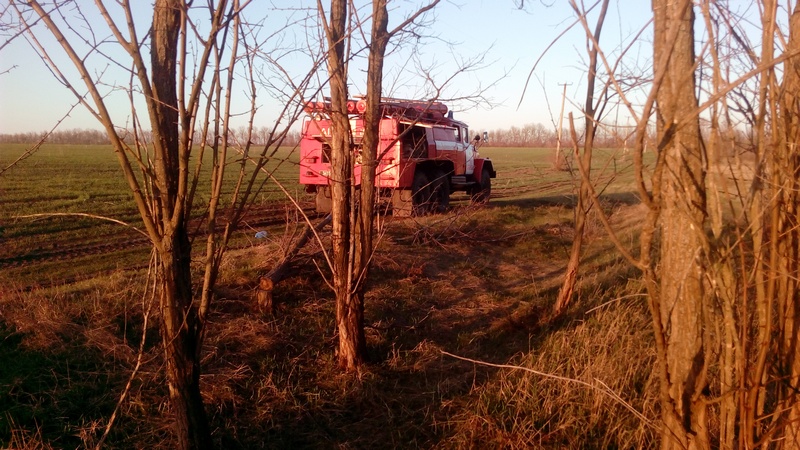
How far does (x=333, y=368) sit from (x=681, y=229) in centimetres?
388

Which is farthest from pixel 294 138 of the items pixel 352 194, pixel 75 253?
pixel 75 253

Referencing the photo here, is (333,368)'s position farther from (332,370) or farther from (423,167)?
(423,167)

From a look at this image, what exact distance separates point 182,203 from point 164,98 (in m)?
0.55

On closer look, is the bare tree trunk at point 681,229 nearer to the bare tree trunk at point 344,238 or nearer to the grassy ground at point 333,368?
the grassy ground at point 333,368

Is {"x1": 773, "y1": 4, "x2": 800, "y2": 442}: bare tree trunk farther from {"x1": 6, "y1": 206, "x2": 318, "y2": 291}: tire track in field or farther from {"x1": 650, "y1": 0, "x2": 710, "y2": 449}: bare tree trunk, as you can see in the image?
{"x1": 6, "y1": 206, "x2": 318, "y2": 291}: tire track in field

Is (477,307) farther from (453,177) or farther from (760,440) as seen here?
(453,177)

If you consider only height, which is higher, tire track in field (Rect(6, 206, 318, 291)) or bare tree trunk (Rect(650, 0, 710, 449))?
bare tree trunk (Rect(650, 0, 710, 449))

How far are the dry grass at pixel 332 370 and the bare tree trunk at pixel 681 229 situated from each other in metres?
1.58

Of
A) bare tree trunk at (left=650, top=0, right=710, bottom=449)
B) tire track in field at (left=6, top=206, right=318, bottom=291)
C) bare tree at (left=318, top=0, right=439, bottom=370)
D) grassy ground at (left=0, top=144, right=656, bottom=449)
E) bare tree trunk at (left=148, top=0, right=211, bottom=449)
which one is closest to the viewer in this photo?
bare tree trunk at (left=650, top=0, right=710, bottom=449)

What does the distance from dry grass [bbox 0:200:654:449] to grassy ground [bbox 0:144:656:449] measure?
0.02 metres

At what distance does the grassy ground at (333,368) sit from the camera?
4.52 m

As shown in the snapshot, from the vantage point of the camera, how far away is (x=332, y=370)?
18.7 feet

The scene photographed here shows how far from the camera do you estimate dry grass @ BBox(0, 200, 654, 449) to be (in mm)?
4547

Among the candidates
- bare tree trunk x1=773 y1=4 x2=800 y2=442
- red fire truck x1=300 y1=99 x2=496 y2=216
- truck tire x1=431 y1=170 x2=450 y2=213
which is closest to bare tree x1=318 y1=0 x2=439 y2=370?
bare tree trunk x1=773 y1=4 x2=800 y2=442
